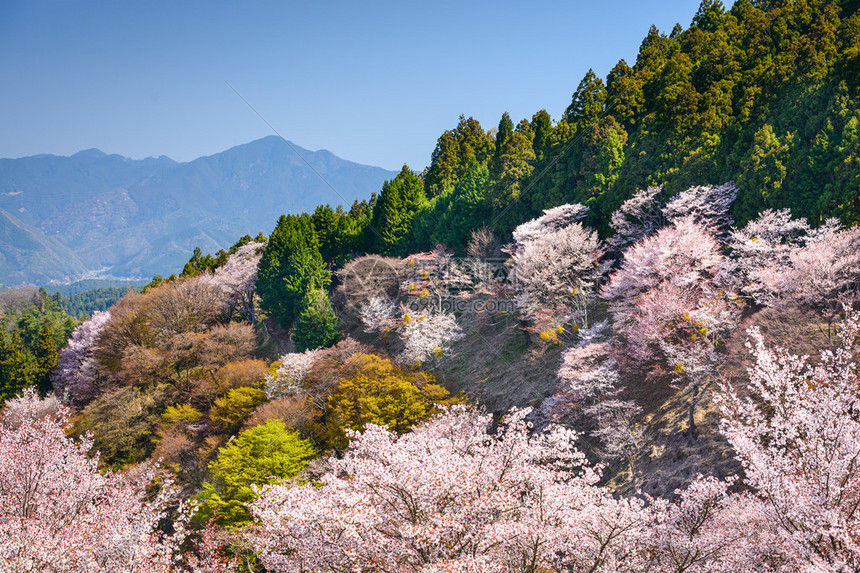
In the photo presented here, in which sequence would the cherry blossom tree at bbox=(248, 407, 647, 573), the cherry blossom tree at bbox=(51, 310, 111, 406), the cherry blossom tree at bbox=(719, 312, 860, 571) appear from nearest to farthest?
the cherry blossom tree at bbox=(719, 312, 860, 571), the cherry blossom tree at bbox=(248, 407, 647, 573), the cherry blossom tree at bbox=(51, 310, 111, 406)

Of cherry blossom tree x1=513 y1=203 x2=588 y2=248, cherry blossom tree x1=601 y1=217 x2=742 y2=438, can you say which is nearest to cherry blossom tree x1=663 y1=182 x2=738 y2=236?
cherry blossom tree x1=601 y1=217 x2=742 y2=438

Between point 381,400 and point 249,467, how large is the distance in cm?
506

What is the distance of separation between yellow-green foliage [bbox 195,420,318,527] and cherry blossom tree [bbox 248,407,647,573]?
22.9ft

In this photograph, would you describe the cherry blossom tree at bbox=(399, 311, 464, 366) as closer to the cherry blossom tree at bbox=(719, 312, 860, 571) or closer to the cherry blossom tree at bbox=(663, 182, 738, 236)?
the cherry blossom tree at bbox=(663, 182, 738, 236)

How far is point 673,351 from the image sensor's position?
14.6m

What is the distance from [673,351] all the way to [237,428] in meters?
19.1

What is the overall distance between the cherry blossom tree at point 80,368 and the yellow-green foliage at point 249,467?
20.4m

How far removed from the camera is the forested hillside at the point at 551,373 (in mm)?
8367

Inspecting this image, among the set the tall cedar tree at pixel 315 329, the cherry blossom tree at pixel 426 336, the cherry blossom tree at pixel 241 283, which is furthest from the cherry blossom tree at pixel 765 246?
the cherry blossom tree at pixel 241 283

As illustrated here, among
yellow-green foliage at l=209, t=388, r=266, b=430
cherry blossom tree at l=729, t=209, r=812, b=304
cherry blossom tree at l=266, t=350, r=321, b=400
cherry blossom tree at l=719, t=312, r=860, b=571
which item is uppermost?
cherry blossom tree at l=729, t=209, r=812, b=304

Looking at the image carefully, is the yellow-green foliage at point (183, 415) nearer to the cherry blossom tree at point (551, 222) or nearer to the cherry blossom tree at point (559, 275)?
the cherry blossom tree at point (559, 275)

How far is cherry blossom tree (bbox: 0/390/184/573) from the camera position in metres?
9.54

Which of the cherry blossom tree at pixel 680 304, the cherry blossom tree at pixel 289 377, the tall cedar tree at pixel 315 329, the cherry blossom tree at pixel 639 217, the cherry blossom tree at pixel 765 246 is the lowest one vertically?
the cherry blossom tree at pixel 289 377

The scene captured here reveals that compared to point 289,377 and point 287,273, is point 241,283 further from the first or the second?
point 289,377
